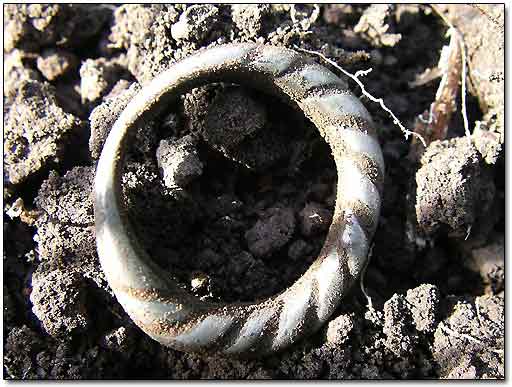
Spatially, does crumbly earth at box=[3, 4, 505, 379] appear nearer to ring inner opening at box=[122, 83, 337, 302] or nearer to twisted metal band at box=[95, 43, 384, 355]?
ring inner opening at box=[122, 83, 337, 302]

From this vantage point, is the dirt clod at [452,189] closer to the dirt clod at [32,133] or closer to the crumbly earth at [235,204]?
the crumbly earth at [235,204]

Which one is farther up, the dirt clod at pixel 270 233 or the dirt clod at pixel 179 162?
the dirt clod at pixel 179 162

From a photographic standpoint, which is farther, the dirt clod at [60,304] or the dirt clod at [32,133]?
the dirt clod at [32,133]

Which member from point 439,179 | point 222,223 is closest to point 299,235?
point 222,223

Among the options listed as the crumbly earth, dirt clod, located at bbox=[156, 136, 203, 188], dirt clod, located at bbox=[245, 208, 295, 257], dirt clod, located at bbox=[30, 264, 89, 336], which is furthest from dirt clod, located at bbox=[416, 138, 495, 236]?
dirt clod, located at bbox=[30, 264, 89, 336]

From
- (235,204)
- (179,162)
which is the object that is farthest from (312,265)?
(179,162)

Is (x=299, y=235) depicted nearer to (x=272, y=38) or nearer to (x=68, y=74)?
(x=272, y=38)

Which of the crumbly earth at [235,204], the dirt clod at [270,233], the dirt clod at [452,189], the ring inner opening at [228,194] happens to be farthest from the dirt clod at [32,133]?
the dirt clod at [452,189]
